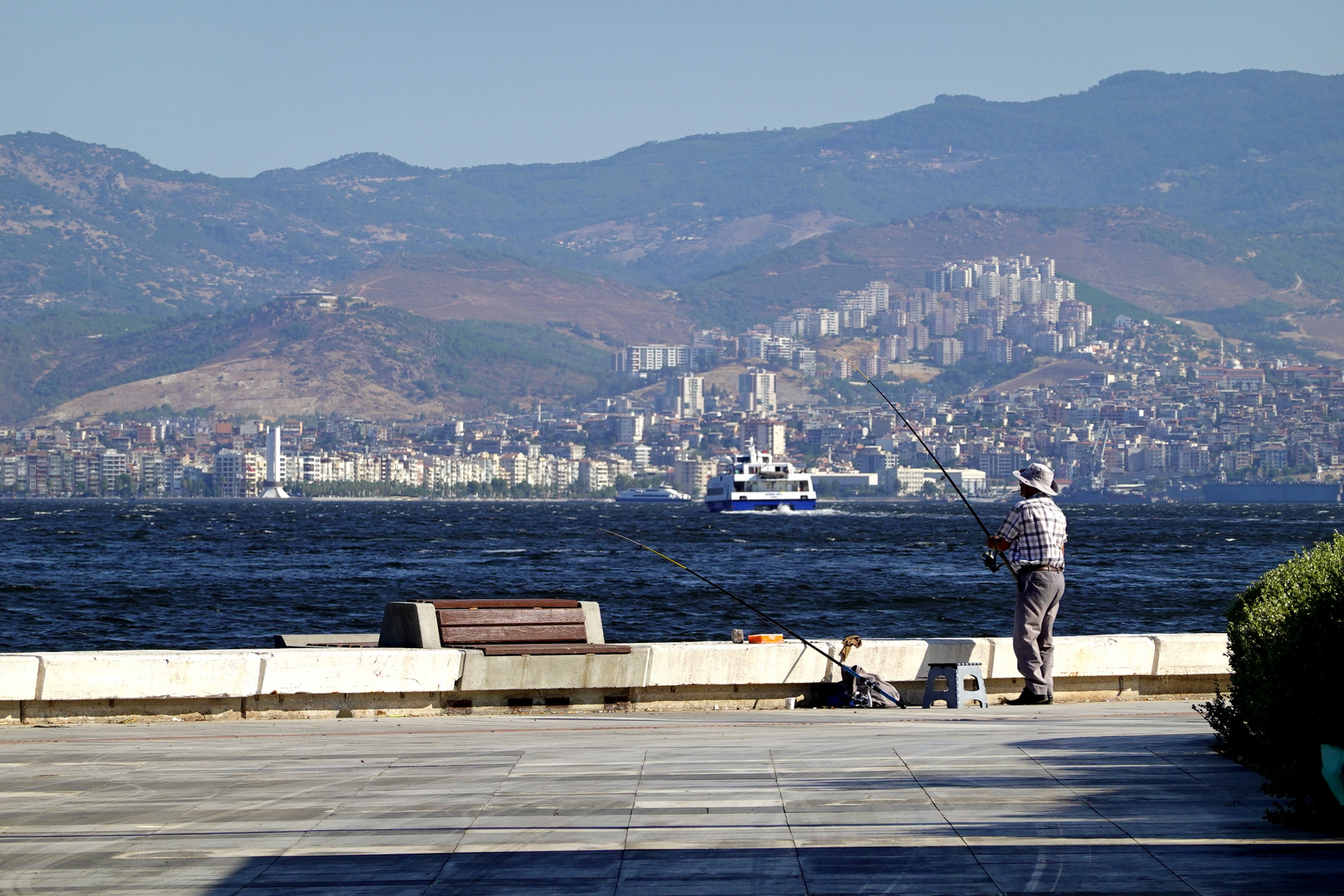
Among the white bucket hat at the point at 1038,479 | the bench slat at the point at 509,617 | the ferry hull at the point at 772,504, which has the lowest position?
the ferry hull at the point at 772,504

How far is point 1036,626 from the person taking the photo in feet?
33.0

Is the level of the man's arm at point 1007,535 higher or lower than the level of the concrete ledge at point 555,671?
higher

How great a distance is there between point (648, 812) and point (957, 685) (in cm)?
435

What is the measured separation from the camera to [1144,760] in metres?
7.45

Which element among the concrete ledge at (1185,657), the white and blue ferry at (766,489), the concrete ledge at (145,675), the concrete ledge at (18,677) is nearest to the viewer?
the concrete ledge at (18,677)

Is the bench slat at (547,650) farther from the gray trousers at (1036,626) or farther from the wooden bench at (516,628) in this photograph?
the gray trousers at (1036,626)

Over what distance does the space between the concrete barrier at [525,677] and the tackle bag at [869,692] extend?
19cm

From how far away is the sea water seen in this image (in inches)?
1293

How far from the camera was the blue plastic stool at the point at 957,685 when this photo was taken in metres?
10.3

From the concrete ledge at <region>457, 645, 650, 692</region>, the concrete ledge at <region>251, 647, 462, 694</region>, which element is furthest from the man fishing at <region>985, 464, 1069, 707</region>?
the concrete ledge at <region>251, 647, 462, 694</region>

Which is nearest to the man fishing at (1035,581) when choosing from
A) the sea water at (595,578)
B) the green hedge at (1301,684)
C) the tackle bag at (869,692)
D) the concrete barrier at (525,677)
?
the concrete barrier at (525,677)

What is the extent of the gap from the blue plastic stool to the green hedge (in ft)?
11.3

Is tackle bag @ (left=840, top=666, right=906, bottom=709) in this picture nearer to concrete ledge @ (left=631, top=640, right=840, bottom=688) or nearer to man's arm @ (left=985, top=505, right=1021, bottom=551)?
concrete ledge @ (left=631, top=640, right=840, bottom=688)

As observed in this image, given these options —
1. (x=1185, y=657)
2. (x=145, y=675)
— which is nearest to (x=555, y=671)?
(x=145, y=675)
